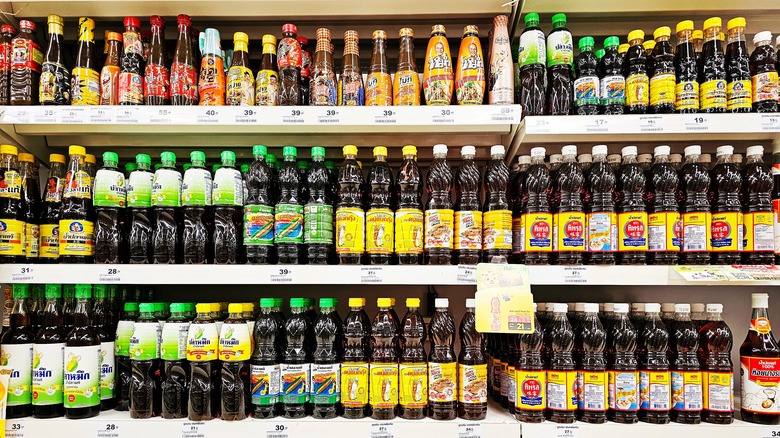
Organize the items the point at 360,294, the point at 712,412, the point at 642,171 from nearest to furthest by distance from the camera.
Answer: the point at 712,412 → the point at 642,171 → the point at 360,294

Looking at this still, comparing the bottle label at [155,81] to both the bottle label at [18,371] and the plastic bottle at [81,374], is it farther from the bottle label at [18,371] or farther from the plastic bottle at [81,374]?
the bottle label at [18,371]

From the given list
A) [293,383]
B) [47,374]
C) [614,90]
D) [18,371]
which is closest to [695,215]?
Answer: [614,90]

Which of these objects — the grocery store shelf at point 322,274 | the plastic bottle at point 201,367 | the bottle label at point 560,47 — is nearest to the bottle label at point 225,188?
the grocery store shelf at point 322,274

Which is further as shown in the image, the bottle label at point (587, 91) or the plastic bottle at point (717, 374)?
the bottle label at point (587, 91)

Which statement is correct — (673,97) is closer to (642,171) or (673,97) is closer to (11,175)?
(642,171)

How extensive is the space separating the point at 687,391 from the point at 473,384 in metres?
0.82

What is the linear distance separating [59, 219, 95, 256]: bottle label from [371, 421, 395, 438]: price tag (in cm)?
135

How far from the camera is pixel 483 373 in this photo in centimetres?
175

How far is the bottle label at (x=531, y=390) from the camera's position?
173 cm

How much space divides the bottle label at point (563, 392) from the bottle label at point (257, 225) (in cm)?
124

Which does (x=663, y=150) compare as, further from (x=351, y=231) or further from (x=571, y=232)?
(x=351, y=231)

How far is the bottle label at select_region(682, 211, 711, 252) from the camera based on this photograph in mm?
1780

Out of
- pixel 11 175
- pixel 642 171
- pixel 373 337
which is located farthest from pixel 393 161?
pixel 11 175

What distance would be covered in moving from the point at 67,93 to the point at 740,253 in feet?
9.29
